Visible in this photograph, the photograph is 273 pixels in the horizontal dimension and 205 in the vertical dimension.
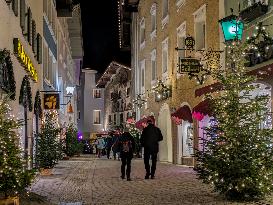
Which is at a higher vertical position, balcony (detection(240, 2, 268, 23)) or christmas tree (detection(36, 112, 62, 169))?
balcony (detection(240, 2, 268, 23))

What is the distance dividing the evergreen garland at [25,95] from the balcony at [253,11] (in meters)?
7.30

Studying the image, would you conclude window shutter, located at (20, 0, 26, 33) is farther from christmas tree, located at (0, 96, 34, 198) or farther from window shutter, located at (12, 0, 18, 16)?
christmas tree, located at (0, 96, 34, 198)

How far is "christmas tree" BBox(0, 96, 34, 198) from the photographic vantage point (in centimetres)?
966

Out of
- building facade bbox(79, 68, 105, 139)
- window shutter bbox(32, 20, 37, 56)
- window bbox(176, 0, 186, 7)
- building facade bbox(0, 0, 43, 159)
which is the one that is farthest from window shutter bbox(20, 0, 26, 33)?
building facade bbox(79, 68, 105, 139)

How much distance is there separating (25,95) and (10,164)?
9.32 metres

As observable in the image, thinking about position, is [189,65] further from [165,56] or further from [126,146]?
[165,56]

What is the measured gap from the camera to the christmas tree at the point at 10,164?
9664 millimetres

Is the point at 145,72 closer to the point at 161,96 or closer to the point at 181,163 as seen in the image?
the point at 161,96

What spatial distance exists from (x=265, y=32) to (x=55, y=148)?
9.66 m

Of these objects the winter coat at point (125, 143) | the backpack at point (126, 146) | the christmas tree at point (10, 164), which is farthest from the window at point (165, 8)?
the christmas tree at point (10, 164)

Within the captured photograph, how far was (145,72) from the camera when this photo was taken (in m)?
37.5

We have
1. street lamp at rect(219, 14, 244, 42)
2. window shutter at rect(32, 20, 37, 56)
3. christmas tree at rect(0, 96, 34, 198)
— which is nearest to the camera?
christmas tree at rect(0, 96, 34, 198)

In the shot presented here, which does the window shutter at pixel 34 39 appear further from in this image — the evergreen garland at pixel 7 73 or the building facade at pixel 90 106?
the building facade at pixel 90 106

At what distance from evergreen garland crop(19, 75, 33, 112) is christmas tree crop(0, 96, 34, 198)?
786cm
